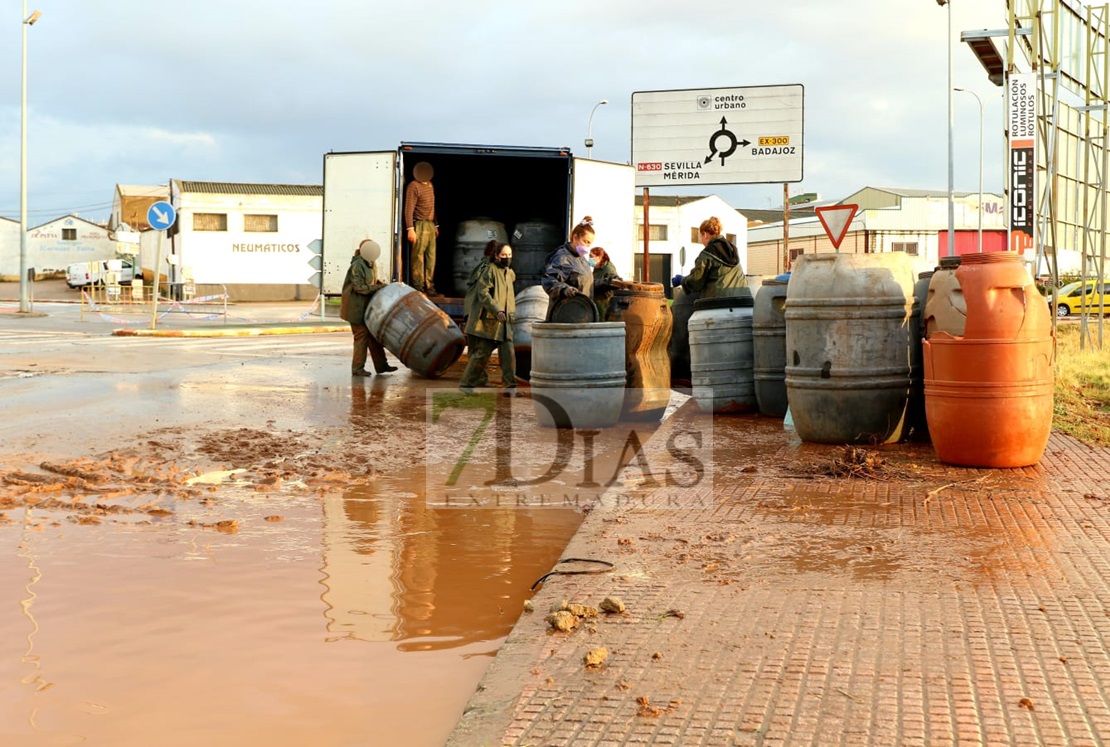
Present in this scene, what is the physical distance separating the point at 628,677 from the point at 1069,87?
55.1 ft

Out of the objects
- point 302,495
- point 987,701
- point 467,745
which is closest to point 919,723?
point 987,701

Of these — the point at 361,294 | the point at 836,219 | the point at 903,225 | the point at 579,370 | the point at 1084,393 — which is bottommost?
the point at 1084,393

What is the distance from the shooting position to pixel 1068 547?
186 inches

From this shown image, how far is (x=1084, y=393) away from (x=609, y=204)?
712 cm

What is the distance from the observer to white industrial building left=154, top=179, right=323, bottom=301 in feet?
169

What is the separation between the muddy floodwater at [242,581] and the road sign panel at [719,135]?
53.2ft

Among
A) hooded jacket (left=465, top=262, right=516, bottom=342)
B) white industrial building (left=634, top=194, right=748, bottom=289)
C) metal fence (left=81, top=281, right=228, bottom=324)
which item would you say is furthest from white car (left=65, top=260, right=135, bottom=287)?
hooded jacket (left=465, top=262, right=516, bottom=342)

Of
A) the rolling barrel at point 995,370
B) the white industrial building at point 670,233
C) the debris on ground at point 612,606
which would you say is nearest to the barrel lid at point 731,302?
the rolling barrel at point 995,370

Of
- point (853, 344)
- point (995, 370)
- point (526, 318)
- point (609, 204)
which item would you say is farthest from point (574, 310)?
point (609, 204)

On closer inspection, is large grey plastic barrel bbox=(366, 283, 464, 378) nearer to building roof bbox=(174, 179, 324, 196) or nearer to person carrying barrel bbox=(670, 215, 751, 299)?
person carrying barrel bbox=(670, 215, 751, 299)

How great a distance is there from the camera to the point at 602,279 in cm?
1162

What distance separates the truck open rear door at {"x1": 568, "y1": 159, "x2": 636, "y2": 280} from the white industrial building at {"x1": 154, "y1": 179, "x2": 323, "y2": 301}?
36113 millimetres

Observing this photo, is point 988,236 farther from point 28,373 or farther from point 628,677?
point 628,677

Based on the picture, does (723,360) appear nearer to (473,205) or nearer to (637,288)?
(637,288)
